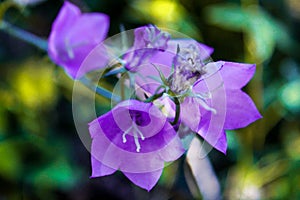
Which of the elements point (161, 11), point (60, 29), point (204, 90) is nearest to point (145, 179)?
point (204, 90)

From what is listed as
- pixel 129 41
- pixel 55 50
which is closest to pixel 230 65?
pixel 129 41

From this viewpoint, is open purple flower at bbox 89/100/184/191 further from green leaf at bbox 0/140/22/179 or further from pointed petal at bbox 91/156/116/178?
green leaf at bbox 0/140/22/179

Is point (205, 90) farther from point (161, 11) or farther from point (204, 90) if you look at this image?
point (161, 11)

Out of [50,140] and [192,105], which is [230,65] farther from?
[50,140]

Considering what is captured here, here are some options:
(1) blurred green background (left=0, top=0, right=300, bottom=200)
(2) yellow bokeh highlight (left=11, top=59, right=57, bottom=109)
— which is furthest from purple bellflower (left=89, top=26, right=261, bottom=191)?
(2) yellow bokeh highlight (left=11, top=59, right=57, bottom=109)

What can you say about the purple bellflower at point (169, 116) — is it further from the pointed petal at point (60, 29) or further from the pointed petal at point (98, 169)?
the pointed petal at point (60, 29)

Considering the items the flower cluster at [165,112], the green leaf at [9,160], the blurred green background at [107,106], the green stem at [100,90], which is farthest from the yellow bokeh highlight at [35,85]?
the flower cluster at [165,112]
